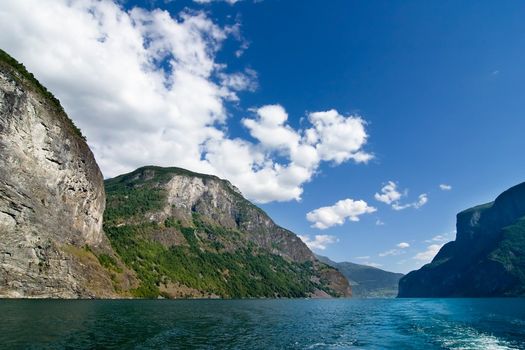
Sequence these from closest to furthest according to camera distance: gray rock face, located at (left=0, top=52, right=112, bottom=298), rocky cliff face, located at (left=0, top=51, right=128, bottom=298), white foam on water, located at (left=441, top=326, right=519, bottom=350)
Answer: white foam on water, located at (left=441, top=326, right=519, bottom=350) → gray rock face, located at (left=0, top=52, right=112, bottom=298) → rocky cliff face, located at (left=0, top=51, right=128, bottom=298)

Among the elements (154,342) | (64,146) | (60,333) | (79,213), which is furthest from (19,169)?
(154,342)

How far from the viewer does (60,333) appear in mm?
49062

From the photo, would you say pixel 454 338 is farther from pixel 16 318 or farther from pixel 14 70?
pixel 14 70

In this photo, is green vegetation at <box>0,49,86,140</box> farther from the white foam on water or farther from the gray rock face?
the white foam on water

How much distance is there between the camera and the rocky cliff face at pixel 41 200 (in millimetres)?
118812

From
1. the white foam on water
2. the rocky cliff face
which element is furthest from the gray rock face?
the white foam on water

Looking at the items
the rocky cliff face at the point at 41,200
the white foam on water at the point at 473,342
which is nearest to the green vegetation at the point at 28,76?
the rocky cliff face at the point at 41,200

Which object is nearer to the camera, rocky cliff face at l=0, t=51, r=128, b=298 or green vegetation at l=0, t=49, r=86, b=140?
rocky cliff face at l=0, t=51, r=128, b=298

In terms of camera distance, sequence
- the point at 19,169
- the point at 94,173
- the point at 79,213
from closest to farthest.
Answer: the point at 19,169 → the point at 79,213 → the point at 94,173

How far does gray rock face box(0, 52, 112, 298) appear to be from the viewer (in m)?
119

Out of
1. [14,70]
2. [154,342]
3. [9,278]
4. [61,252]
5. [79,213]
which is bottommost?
[154,342]

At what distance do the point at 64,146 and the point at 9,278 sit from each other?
59.1 m

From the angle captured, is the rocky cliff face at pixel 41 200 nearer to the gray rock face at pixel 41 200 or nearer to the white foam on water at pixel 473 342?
the gray rock face at pixel 41 200

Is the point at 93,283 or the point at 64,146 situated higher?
the point at 64,146
